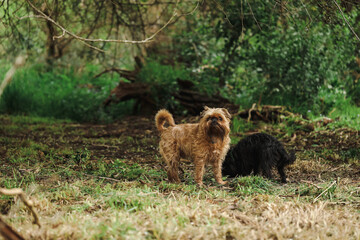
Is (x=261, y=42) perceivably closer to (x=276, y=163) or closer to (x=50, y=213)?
(x=276, y=163)

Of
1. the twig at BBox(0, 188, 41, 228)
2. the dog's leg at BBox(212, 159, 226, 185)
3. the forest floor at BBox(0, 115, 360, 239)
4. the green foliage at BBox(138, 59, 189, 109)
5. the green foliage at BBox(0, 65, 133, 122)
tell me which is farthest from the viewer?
the green foliage at BBox(0, 65, 133, 122)

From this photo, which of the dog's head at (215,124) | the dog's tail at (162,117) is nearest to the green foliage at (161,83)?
the dog's tail at (162,117)

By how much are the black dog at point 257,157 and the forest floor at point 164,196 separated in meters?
0.25

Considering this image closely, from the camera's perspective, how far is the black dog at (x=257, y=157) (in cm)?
500

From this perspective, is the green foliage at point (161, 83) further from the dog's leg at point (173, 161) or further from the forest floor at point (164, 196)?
the dog's leg at point (173, 161)

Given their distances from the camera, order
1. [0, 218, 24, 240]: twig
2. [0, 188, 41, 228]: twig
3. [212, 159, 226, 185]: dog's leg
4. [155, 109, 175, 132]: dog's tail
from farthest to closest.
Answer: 1. [155, 109, 175, 132]: dog's tail
2. [212, 159, 226, 185]: dog's leg
3. [0, 188, 41, 228]: twig
4. [0, 218, 24, 240]: twig

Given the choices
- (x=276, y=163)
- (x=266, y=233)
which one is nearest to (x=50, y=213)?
(x=266, y=233)

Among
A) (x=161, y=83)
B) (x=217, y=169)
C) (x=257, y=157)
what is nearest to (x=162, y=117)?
(x=217, y=169)

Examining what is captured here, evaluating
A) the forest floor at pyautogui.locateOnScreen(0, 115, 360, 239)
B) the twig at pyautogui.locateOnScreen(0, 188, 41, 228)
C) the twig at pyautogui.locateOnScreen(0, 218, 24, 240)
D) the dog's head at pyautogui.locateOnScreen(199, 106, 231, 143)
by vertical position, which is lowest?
the forest floor at pyautogui.locateOnScreen(0, 115, 360, 239)

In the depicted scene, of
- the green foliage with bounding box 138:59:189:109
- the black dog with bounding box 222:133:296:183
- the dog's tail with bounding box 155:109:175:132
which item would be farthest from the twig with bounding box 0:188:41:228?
the green foliage with bounding box 138:59:189:109

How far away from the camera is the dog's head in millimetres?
4410

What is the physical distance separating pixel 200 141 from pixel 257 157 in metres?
0.99

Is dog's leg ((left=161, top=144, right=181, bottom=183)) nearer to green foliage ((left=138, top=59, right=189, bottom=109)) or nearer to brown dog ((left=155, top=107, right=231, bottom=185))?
brown dog ((left=155, top=107, right=231, bottom=185))

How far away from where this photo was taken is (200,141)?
15.1 feet
